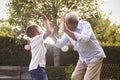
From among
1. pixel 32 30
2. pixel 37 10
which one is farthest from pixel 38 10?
pixel 32 30

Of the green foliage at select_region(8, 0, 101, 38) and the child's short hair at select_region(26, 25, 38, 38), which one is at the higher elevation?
the child's short hair at select_region(26, 25, 38, 38)

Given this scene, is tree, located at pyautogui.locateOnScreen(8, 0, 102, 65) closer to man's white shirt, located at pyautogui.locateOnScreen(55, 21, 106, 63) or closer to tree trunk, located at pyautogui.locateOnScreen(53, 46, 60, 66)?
tree trunk, located at pyautogui.locateOnScreen(53, 46, 60, 66)

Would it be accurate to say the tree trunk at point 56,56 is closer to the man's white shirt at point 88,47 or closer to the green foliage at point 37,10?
the green foliage at point 37,10

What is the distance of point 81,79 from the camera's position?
6.16 meters

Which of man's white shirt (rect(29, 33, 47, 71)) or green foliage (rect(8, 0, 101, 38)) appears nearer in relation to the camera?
man's white shirt (rect(29, 33, 47, 71))

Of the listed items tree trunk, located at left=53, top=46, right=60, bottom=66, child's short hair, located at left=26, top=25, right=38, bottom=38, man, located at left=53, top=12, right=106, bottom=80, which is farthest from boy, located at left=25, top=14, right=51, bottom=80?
tree trunk, located at left=53, top=46, right=60, bottom=66

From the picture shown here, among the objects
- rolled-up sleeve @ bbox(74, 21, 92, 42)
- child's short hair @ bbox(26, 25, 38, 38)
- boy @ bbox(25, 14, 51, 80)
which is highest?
rolled-up sleeve @ bbox(74, 21, 92, 42)

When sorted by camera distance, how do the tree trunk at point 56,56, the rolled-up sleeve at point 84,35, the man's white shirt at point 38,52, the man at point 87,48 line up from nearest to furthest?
the rolled-up sleeve at point 84,35 → the man at point 87,48 → the man's white shirt at point 38,52 → the tree trunk at point 56,56

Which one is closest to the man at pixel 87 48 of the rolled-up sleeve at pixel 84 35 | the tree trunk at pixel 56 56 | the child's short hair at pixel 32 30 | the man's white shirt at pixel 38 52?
the rolled-up sleeve at pixel 84 35

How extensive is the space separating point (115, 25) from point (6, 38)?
23.0m

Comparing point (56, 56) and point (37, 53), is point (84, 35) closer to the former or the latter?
point (37, 53)

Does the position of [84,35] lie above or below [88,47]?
above

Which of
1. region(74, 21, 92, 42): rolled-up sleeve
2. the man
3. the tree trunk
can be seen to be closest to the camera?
region(74, 21, 92, 42): rolled-up sleeve

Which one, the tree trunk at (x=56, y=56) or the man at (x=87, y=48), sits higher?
the man at (x=87, y=48)
